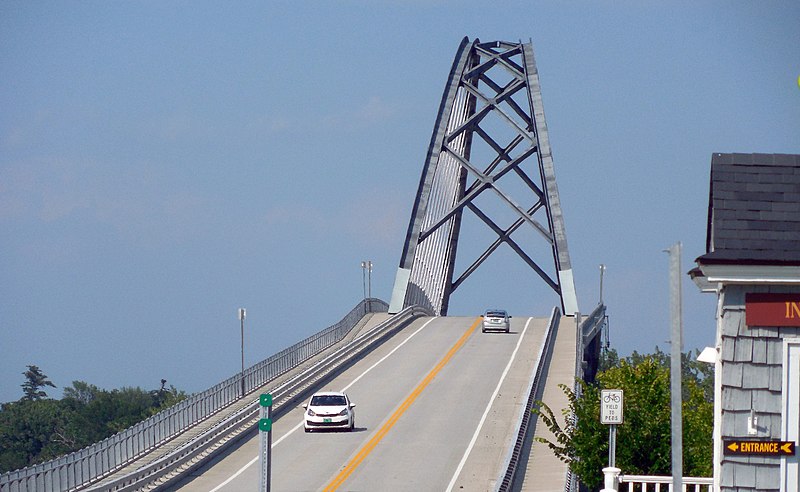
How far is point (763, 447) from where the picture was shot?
53.8 feet

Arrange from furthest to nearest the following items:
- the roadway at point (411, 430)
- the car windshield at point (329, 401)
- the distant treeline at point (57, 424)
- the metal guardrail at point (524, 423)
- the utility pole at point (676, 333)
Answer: the distant treeline at point (57, 424), the car windshield at point (329, 401), the roadway at point (411, 430), the metal guardrail at point (524, 423), the utility pole at point (676, 333)

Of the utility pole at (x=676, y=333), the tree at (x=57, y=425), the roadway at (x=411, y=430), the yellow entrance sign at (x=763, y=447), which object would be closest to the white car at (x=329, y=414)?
the roadway at (x=411, y=430)

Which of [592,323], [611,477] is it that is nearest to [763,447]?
[611,477]

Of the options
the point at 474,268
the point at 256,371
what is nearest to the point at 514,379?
the point at 256,371

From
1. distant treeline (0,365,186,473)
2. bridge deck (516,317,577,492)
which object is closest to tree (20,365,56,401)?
distant treeline (0,365,186,473)

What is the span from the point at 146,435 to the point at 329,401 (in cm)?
748

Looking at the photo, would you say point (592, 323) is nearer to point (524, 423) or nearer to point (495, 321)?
point (495, 321)

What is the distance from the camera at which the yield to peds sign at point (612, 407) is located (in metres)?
21.2

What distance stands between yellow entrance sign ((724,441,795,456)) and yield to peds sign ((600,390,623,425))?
466cm

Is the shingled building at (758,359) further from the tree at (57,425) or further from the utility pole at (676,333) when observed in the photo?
the tree at (57,425)

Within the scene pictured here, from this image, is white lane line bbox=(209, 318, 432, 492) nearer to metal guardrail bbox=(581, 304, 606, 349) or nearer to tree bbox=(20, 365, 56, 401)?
metal guardrail bbox=(581, 304, 606, 349)

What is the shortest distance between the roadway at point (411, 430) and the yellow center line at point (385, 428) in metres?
0.03

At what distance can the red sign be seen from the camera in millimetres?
16391

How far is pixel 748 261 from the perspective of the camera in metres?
16.4
